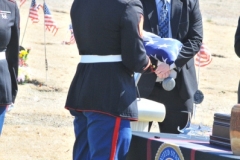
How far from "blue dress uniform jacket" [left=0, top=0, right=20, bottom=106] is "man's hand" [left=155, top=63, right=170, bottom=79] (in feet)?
3.29

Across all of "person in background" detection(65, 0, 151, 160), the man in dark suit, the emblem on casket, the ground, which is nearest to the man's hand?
the man in dark suit

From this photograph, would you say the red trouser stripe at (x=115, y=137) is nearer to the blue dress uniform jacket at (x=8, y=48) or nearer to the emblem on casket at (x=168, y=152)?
the emblem on casket at (x=168, y=152)

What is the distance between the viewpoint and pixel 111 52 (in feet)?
13.3

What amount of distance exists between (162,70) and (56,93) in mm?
6976

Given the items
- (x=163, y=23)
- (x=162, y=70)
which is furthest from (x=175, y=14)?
(x=162, y=70)

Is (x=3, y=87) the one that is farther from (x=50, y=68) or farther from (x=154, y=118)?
(x=50, y=68)

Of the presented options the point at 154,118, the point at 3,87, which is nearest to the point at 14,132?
the point at 3,87

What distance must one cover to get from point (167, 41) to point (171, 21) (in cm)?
47

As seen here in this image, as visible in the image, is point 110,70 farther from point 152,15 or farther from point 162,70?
point 152,15

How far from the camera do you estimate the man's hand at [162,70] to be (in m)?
4.48

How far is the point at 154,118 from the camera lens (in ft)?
14.4

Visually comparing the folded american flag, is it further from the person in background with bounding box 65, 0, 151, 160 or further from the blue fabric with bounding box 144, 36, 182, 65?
the person in background with bounding box 65, 0, 151, 160

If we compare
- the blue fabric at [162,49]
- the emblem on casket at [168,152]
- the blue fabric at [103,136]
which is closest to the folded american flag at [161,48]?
the blue fabric at [162,49]

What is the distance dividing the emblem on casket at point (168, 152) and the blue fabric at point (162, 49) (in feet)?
2.19
